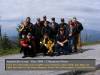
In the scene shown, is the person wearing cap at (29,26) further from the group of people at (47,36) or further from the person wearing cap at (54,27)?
the person wearing cap at (54,27)

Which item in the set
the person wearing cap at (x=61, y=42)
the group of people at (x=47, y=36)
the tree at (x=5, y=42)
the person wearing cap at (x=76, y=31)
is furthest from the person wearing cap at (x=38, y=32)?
the tree at (x=5, y=42)

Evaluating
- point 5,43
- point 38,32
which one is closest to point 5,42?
point 5,43

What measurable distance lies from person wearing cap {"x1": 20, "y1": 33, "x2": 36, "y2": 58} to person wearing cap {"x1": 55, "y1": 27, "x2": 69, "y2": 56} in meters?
1.19

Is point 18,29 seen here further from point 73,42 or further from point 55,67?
point 55,67

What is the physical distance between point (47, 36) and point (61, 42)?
2.41 feet

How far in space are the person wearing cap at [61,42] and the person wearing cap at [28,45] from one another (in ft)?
3.92

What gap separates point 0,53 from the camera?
2283 cm

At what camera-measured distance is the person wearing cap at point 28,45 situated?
2012 centimetres

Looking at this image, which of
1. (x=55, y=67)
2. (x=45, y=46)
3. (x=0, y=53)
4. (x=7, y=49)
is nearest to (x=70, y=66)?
(x=55, y=67)

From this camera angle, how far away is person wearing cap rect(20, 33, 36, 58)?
2012 cm

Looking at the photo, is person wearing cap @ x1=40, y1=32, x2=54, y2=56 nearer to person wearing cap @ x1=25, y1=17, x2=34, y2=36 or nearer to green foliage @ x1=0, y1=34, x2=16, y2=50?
person wearing cap @ x1=25, y1=17, x2=34, y2=36

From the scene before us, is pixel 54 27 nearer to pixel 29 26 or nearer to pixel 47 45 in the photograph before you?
pixel 47 45

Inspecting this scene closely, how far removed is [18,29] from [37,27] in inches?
32.9

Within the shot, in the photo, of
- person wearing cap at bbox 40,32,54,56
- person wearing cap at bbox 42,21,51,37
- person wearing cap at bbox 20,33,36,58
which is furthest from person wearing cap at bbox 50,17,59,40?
person wearing cap at bbox 20,33,36,58
